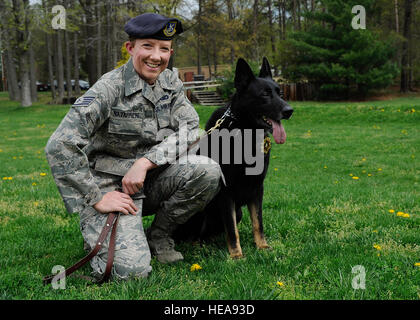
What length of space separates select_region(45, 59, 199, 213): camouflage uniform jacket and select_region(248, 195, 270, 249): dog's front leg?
30.6 inches

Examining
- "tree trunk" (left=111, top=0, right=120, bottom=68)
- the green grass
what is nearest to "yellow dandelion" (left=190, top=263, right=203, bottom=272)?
the green grass

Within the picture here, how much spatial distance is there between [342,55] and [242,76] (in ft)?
75.3

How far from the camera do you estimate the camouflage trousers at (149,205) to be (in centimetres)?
273

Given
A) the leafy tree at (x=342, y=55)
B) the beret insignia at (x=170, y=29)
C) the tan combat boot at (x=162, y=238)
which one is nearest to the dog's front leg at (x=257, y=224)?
the tan combat boot at (x=162, y=238)

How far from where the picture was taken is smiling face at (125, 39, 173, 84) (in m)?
2.97

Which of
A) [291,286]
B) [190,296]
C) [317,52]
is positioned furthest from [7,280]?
[317,52]

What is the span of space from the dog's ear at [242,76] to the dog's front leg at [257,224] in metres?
0.96

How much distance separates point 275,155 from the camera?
33.6ft

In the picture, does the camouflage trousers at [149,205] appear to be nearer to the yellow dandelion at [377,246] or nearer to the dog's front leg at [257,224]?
the dog's front leg at [257,224]

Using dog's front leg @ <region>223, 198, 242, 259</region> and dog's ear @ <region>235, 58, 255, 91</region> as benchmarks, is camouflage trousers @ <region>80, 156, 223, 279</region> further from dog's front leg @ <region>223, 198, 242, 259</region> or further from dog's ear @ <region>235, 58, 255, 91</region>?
dog's ear @ <region>235, 58, 255, 91</region>

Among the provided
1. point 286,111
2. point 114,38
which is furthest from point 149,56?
point 114,38

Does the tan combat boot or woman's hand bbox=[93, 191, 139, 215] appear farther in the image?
the tan combat boot
